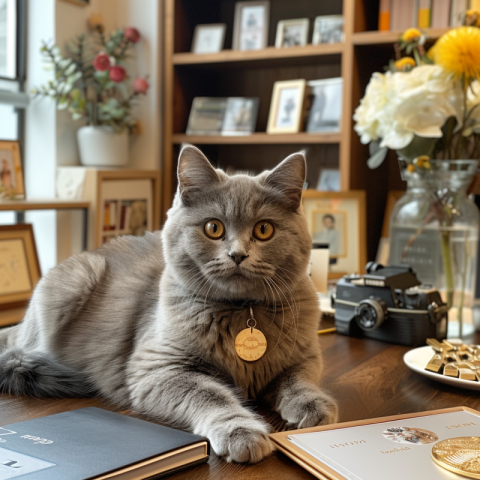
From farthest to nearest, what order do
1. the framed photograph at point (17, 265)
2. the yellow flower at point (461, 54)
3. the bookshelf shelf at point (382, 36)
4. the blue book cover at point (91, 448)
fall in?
the bookshelf shelf at point (382, 36) < the framed photograph at point (17, 265) < the yellow flower at point (461, 54) < the blue book cover at point (91, 448)

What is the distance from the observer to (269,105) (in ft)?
9.73

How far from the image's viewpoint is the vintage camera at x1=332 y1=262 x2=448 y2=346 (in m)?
1.30

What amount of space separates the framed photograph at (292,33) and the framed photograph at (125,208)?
3.01 ft

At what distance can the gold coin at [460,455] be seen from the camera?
0.66 meters

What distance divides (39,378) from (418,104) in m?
1.09

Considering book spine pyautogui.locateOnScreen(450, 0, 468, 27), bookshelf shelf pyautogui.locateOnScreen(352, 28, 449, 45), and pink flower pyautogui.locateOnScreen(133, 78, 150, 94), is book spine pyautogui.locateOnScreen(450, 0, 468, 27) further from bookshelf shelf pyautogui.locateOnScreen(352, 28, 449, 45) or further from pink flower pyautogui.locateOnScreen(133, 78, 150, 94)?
pink flower pyautogui.locateOnScreen(133, 78, 150, 94)

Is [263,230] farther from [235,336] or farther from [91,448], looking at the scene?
[91,448]

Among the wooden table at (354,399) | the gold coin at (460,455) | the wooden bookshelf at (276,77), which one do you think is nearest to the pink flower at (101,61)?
the wooden bookshelf at (276,77)

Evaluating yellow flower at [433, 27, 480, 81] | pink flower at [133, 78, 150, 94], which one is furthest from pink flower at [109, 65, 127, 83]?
yellow flower at [433, 27, 480, 81]

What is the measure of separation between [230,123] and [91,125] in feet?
2.16

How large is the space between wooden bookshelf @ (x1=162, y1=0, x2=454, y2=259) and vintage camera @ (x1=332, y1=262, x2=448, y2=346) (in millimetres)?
1097

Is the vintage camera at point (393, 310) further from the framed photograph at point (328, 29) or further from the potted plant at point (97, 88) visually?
the potted plant at point (97, 88)

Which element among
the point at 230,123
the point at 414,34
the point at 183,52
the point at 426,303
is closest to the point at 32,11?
the point at 183,52

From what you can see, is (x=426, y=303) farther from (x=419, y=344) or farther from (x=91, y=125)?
(x=91, y=125)
